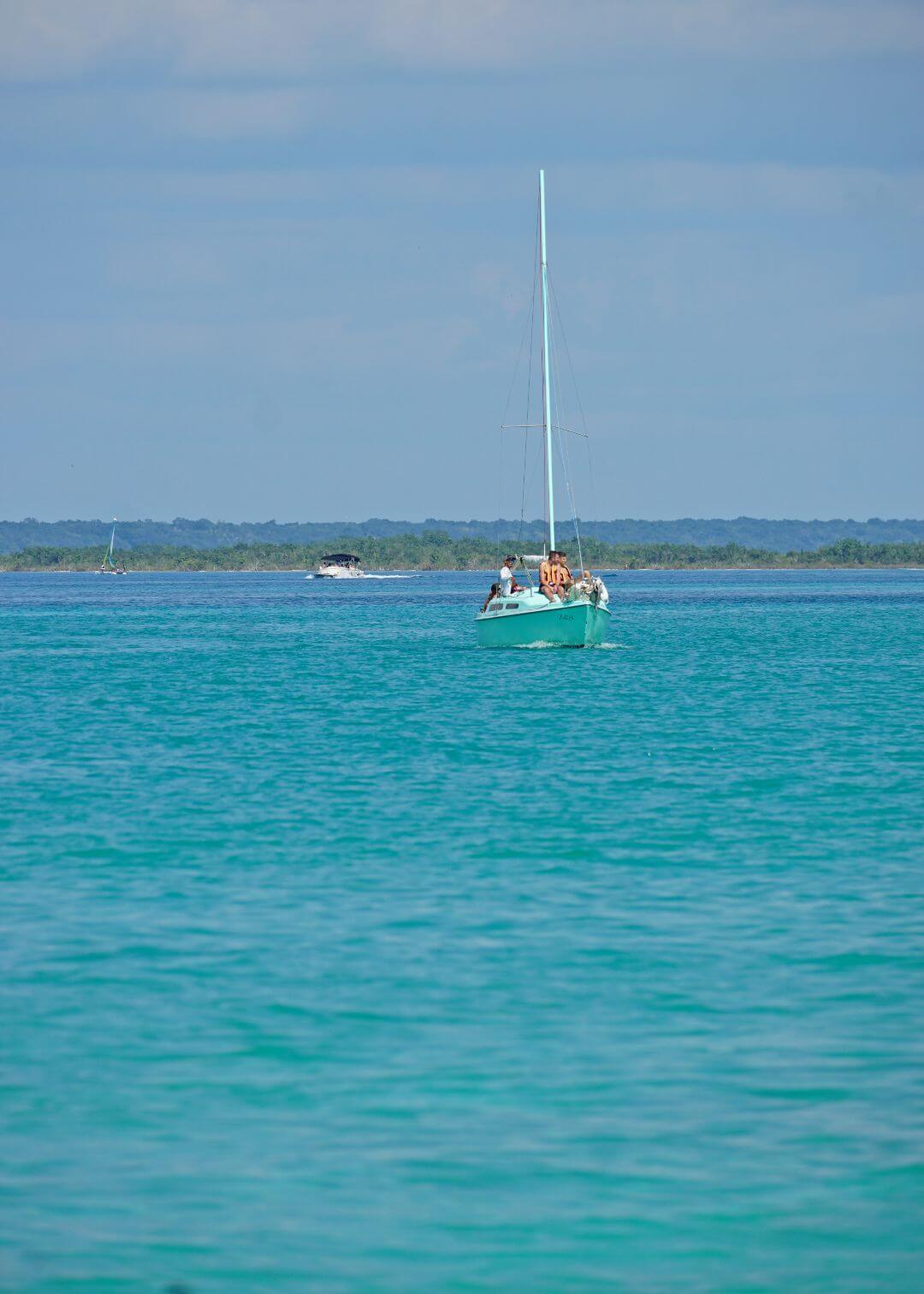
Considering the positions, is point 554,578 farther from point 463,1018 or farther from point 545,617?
point 463,1018

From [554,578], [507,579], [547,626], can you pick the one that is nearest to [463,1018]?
[554,578]

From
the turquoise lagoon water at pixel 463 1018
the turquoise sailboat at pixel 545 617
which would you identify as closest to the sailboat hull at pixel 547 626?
the turquoise sailboat at pixel 545 617

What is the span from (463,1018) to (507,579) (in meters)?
45.1

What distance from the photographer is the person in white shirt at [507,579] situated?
2254 inches

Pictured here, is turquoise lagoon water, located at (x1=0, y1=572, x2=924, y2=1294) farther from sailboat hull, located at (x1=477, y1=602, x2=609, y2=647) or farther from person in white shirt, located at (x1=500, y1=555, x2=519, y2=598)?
sailboat hull, located at (x1=477, y1=602, x2=609, y2=647)

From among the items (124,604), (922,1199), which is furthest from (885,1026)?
(124,604)

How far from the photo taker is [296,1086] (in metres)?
12.7

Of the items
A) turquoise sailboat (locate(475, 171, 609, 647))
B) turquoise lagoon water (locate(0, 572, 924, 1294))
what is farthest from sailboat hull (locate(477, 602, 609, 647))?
turquoise lagoon water (locate(0, 572, 924, 1294))

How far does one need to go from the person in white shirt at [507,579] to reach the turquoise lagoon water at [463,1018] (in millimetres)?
23013

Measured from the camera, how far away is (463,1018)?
14.3 m

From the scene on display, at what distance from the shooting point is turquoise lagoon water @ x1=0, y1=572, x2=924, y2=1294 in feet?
33.1

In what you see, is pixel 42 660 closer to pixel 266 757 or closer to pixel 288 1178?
pixel 266 757

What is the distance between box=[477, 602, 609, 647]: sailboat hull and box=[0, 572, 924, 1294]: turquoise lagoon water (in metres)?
25.0

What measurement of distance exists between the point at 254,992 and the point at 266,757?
18378 mm
